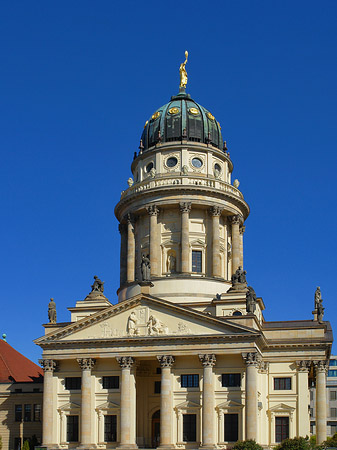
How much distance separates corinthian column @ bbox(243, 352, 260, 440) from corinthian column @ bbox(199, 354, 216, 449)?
2.95 meters

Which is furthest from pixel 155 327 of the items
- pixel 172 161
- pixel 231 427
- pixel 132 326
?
pixel 172 161

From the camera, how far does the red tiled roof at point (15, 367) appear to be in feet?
262

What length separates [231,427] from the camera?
64.0 m

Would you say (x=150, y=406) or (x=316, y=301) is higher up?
(x=316, y=301)

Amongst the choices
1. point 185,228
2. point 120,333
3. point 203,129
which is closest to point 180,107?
point 203,129

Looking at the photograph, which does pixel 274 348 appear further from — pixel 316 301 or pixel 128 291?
pixel 128 291

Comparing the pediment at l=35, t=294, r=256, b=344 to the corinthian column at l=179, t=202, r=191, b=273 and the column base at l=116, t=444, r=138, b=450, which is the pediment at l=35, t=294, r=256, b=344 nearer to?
the column base at l=116, t=444, r=138, b=450

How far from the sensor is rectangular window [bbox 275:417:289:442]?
67312mm

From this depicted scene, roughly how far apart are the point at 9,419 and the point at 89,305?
13806 millimetres

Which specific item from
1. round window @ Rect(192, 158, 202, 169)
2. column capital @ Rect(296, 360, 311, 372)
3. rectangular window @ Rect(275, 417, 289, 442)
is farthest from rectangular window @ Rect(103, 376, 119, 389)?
round window @ Rect(192, 158, 202, 169)

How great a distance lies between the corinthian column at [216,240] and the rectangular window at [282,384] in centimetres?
1240

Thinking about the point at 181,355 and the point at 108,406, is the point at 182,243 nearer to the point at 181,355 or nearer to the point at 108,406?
the point at 181,355

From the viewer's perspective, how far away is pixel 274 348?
69.4 meters

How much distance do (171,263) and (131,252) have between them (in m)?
4.90
